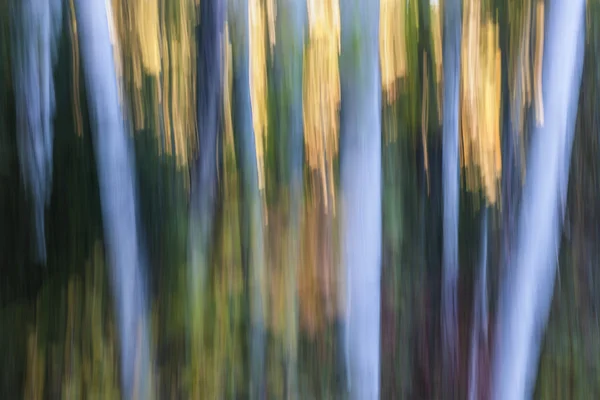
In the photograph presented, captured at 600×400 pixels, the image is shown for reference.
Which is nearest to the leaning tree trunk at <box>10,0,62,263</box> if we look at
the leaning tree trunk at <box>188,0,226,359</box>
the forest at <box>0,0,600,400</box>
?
the forest at <box>0,0,600,400</box>

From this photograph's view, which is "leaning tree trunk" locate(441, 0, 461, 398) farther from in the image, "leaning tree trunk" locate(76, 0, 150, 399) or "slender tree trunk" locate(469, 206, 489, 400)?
"leaning tree trunk" locate(76, 0, 150, 399)

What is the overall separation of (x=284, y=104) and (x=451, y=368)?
31cm

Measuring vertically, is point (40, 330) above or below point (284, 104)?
below

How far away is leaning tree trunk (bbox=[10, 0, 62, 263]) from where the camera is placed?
542mm

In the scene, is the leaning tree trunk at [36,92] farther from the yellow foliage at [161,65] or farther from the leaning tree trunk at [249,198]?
the leaning tree trunk at [249,198]

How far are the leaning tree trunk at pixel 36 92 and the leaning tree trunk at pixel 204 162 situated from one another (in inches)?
5.8

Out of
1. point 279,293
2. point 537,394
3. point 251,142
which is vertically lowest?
point 537,394

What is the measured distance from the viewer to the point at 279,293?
54 cm

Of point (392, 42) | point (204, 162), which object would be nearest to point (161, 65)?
point (204, 162)

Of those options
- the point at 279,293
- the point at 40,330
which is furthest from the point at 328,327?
the point at 40,330

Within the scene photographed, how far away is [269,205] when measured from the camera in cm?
54

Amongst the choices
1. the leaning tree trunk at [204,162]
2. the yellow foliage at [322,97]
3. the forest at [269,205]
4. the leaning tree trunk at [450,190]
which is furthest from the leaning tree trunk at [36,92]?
the leaning tree trunk at [450,190]

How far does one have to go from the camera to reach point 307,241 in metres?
0.54

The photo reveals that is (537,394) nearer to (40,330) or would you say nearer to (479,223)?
(479,223)
